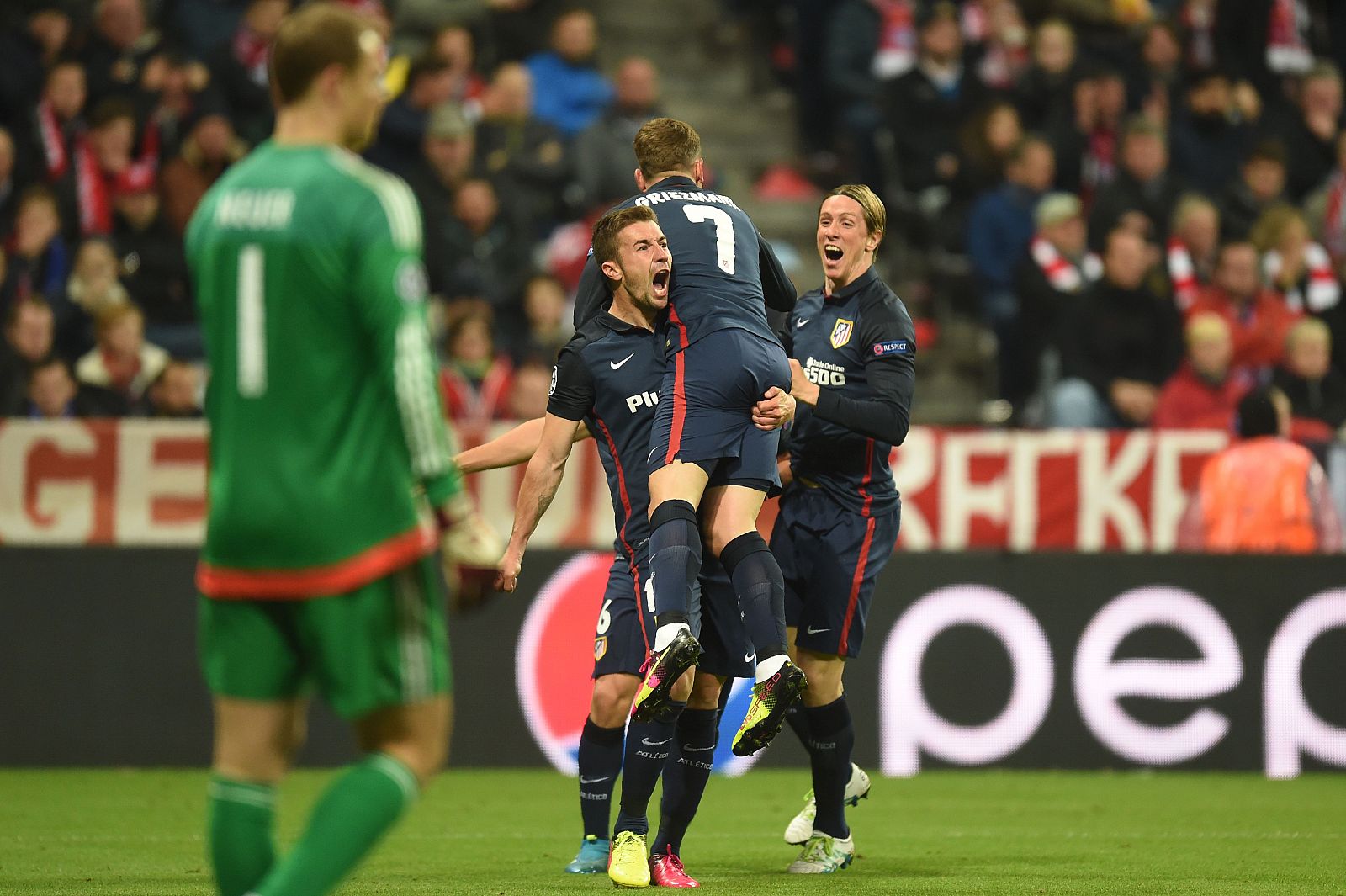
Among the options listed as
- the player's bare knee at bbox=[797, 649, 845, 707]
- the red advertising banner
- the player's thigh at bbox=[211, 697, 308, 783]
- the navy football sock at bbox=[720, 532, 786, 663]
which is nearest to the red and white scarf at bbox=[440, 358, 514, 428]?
the red advertising banner

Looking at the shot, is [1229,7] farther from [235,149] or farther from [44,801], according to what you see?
[44,801]

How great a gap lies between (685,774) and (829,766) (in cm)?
63

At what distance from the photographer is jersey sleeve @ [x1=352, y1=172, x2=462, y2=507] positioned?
4.09 metres

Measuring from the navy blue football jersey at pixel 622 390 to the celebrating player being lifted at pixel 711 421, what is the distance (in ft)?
0.32

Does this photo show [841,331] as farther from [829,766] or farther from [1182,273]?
[1182,273]

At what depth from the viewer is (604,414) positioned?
699cm

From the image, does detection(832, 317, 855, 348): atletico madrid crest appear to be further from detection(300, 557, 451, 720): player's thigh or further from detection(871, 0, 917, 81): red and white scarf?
detection(871, 0, 917, 81): red and white scarf

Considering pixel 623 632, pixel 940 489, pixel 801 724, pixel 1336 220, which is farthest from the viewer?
pixel 1336 220

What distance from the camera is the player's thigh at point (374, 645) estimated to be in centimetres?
415

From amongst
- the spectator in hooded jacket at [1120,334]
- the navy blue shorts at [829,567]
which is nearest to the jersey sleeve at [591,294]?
the navy blue shorts at [829,567]

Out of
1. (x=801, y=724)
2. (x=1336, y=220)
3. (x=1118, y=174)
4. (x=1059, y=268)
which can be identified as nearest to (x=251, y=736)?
(x=801, y=724)

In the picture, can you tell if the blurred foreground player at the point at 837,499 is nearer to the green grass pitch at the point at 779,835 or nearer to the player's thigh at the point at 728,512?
the green grass pitch at the point at 779,835

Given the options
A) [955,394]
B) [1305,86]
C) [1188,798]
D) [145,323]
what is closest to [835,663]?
[1188,798]

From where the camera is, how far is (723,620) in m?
6.82
